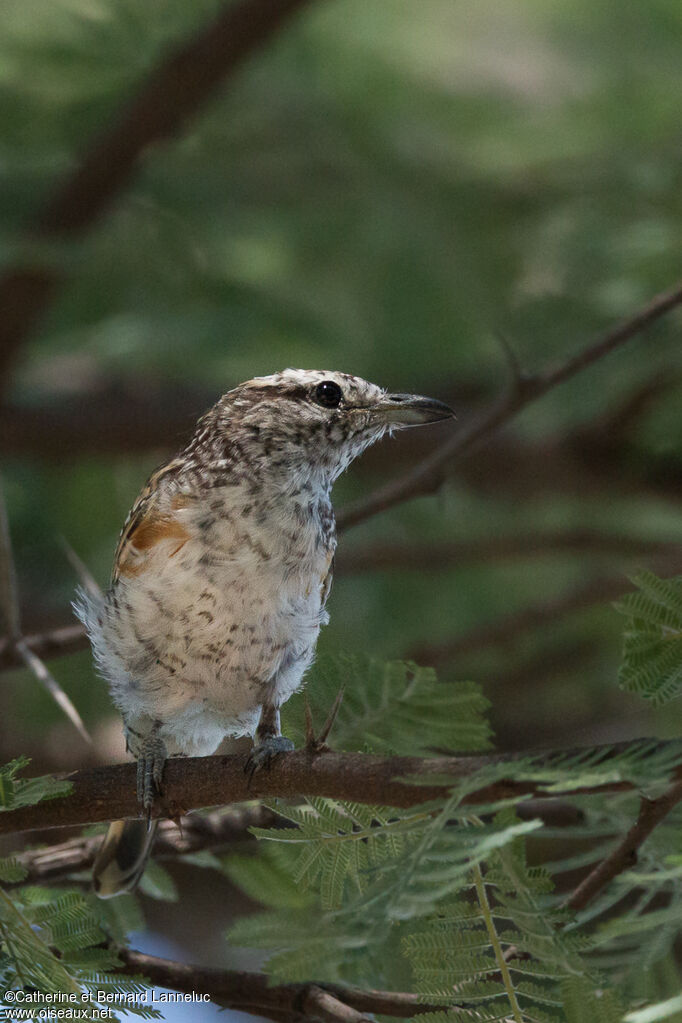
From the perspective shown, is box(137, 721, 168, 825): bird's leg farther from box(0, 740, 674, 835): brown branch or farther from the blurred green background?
the blurred green background

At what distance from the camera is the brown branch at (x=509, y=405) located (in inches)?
160

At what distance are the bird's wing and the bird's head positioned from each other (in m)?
0.32

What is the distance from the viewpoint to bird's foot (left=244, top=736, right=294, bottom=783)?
2.89 m

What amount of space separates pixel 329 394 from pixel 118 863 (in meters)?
1.66

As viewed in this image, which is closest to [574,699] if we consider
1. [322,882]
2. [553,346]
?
[553,346]

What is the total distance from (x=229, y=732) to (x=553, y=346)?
8.17ft

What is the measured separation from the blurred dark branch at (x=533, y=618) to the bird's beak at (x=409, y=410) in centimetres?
172

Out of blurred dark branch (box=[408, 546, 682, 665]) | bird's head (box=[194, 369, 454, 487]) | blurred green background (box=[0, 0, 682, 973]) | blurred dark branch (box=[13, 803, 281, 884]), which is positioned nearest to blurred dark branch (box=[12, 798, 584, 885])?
blurred dark branch (box=[13, 803, 281, 884])

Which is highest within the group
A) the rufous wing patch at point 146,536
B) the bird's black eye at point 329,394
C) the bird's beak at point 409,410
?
the bird's black eye at point 329,394

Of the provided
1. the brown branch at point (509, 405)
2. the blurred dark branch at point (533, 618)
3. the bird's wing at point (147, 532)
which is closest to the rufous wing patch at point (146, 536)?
the bird's wing at point (147, 532)

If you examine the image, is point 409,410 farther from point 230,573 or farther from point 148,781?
point 148,781

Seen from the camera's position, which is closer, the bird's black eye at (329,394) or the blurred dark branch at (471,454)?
the bird's black eye at (329,394)

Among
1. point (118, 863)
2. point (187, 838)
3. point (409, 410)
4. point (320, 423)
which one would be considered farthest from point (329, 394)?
point (118, 863)

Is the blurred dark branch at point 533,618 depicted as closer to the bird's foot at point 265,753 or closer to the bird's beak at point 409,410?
the bird's beak at point 409,410
